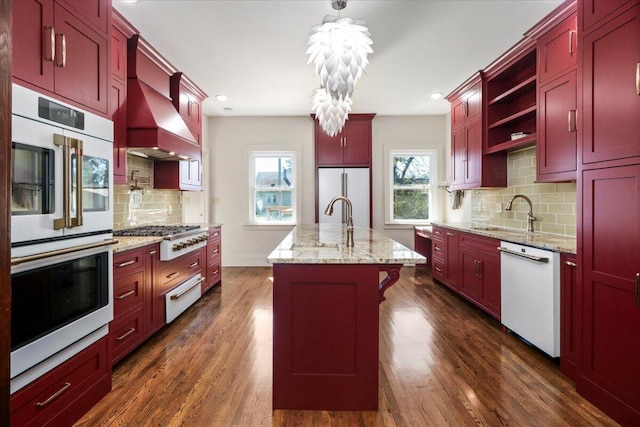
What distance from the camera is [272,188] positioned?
5918 mm

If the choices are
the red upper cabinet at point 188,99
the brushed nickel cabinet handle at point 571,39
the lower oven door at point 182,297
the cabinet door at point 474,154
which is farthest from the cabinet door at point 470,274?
the red upper cabinet at point 188,99

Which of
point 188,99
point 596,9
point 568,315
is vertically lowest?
point 568,315

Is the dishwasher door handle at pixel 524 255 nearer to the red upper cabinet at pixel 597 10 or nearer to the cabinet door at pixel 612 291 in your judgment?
the cabinet door at pixel 612 291

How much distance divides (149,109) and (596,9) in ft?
10.8

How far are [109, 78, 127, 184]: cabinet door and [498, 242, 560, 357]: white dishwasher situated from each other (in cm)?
338

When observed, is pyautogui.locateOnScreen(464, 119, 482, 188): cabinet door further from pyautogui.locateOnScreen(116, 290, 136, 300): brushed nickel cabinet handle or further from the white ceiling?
pyautogui.locateOnScreen(116, 290, 136, 300): brushed nickel cabinet handle

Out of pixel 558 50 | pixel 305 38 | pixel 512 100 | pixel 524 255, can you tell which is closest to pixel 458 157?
pixel 512 100

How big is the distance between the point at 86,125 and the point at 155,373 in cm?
165

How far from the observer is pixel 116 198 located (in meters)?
3.31

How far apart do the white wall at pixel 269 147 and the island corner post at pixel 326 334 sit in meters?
4.01

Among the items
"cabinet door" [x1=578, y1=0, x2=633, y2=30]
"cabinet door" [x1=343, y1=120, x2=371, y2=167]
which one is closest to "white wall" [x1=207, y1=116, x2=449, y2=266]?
"cabinet door" [x1=343, y1=120, x2=371, y2=167]

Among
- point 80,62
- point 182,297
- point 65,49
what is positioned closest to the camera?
point 65,49

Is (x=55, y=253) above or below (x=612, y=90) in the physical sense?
below

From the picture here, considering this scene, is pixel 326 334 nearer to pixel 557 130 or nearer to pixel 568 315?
pixel 568 315
